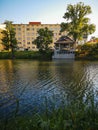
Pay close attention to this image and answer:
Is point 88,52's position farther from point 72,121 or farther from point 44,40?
point 72,121

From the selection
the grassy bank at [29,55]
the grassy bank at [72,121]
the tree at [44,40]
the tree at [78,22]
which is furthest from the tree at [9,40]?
the grassy bank at [72,121]

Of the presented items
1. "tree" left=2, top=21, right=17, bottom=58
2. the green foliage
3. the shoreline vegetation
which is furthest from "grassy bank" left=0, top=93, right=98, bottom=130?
"tree" left=2, top=21, right=17, bottom=58

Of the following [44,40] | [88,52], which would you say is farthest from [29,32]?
[88,52]

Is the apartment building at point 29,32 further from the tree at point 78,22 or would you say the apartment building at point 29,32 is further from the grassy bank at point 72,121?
the grassy bank at point 72,121

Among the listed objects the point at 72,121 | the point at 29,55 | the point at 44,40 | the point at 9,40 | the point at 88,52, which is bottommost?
the point at 29,55

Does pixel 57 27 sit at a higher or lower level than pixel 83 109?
higher

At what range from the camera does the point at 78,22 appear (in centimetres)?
6969

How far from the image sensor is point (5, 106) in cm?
1296

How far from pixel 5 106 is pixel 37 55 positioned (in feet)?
205

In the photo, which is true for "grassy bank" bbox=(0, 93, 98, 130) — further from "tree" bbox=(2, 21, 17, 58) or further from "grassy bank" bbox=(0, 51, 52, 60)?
"tree" bbox=(2, 21, 17, 58)

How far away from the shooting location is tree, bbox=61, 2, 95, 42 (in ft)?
224

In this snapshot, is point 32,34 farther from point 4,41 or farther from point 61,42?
point 61,42

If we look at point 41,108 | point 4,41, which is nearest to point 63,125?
point 41,108

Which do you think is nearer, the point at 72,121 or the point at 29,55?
the point at 72,121
